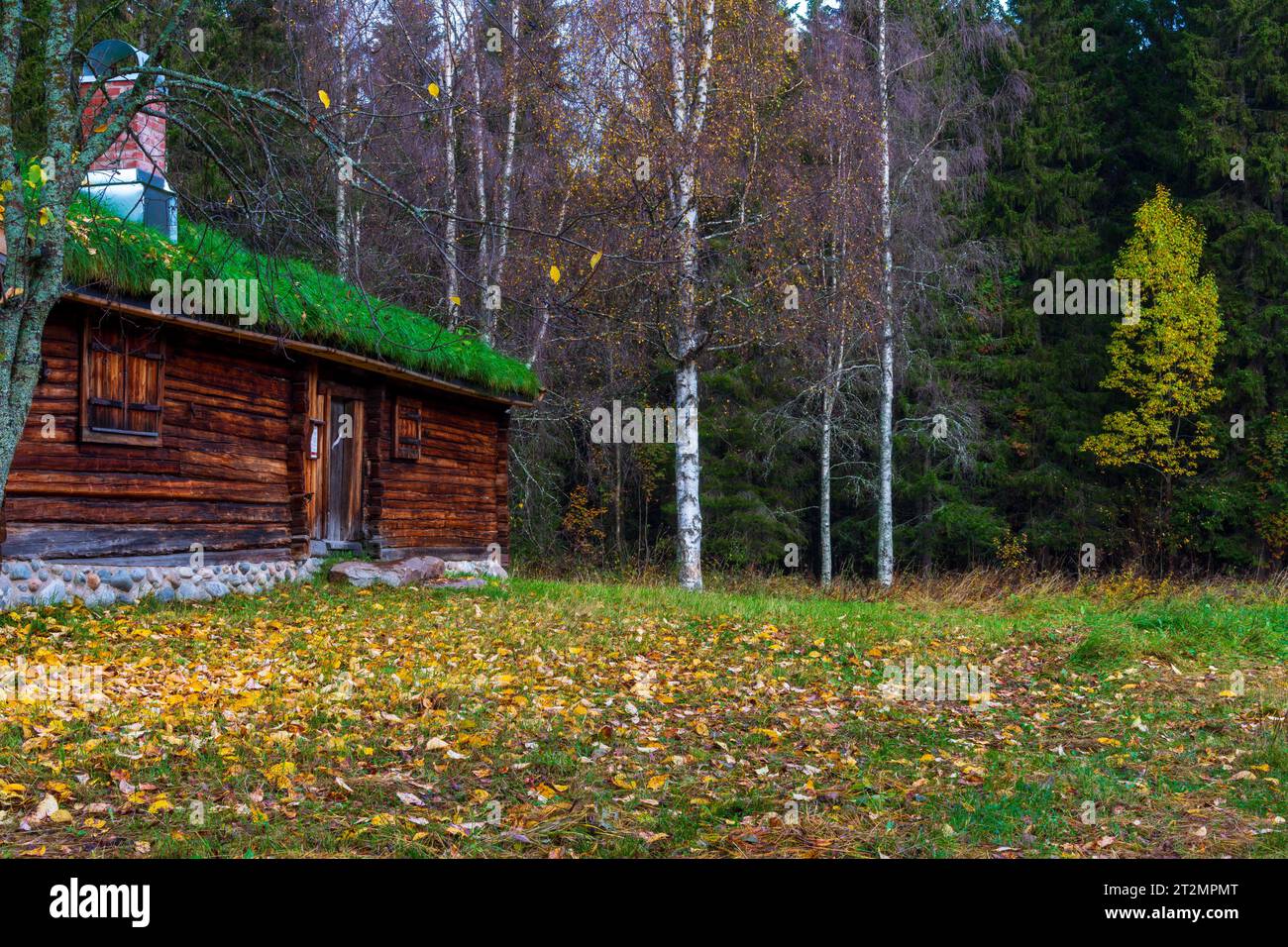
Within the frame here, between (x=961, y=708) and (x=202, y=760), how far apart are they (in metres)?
5.61

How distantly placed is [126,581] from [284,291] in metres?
3.94

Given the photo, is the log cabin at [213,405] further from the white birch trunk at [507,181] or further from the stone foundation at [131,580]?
the white birch trunk at [507,181]

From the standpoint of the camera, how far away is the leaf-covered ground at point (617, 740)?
15.7ft

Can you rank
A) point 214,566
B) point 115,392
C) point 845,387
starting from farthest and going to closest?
point 845,387 < point 214,566 < point 115,392

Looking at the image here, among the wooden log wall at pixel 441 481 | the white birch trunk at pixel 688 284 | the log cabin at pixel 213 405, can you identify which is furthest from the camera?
the white birch trunk at pixel 688 284

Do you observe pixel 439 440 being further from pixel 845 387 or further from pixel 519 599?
pixel 845 387

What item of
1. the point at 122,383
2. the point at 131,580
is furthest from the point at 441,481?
the point at 131,580

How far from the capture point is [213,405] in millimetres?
12547

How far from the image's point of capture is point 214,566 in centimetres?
1222

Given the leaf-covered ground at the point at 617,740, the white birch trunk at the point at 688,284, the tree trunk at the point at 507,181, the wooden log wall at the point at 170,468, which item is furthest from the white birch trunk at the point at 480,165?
the leaf-covered ground at the point at 617,740

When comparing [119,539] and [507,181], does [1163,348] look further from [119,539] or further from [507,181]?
[119,539]

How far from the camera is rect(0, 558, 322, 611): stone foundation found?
9.91 meters

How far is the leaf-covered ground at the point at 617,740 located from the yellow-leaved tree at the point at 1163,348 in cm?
1434

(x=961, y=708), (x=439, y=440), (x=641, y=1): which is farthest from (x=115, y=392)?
(x=641, y=1)
